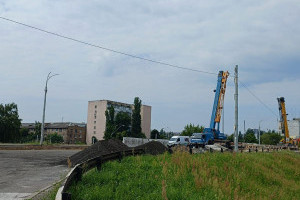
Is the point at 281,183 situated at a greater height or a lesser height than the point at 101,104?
lesser

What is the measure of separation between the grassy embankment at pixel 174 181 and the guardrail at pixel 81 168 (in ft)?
0.66

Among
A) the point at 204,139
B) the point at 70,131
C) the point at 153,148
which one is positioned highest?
the point at 70,131

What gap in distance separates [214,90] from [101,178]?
2636cm

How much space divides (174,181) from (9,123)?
239 ft

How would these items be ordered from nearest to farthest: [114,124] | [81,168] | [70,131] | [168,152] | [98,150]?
[81,168], [168,152], [98,150], [114,124], [70,131]

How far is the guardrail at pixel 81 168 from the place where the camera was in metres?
5.44

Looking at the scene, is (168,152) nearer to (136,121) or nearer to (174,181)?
(174,181)

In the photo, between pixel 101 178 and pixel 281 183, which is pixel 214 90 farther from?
pixel 101 178

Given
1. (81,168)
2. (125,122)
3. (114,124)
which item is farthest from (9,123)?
(81,168)

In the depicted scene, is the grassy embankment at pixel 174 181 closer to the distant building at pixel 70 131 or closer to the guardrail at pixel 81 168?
the guardrail at pixel 81 168

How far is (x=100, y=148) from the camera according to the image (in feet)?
56.5

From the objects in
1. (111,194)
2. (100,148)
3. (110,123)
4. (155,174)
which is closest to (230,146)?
(100,148)

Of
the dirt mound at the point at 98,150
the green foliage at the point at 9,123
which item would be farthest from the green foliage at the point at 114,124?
the dirt mound at the point at 98,150

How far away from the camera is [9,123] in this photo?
241 ft
